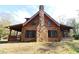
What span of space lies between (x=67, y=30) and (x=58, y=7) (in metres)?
1.42

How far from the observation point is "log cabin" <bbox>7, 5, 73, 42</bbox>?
1445cm

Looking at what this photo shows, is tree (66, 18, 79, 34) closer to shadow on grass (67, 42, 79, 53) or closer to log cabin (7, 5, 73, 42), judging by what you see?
shadow on grass (67, 42, 79, 53)

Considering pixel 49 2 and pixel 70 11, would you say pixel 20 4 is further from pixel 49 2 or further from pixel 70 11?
pixel 70 11

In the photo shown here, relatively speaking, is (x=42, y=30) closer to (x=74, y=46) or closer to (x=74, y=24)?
(x=74, y=24)

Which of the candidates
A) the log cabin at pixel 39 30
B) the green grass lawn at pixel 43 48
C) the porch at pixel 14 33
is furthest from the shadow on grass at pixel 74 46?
the porch at pixel 14 33

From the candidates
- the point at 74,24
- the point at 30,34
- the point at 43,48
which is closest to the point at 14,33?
the point at 30,34

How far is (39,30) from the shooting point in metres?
14.9

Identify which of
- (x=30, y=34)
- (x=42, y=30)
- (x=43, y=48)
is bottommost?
(x=43, y=48)

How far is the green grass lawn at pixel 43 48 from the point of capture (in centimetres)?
1281

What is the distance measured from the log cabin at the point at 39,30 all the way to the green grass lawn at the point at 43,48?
80 cm

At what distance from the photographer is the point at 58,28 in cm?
1500

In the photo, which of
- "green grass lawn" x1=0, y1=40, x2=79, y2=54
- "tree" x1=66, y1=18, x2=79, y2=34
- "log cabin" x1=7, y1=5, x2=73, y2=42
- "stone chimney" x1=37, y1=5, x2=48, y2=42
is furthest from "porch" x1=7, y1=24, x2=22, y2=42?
"tree" x1=66, y1=18, x2=79, y2=34

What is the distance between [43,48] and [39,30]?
1998 millimetres

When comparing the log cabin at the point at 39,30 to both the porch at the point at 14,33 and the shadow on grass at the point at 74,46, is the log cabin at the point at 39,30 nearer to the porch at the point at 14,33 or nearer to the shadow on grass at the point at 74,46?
the porch at the point at 14,33
